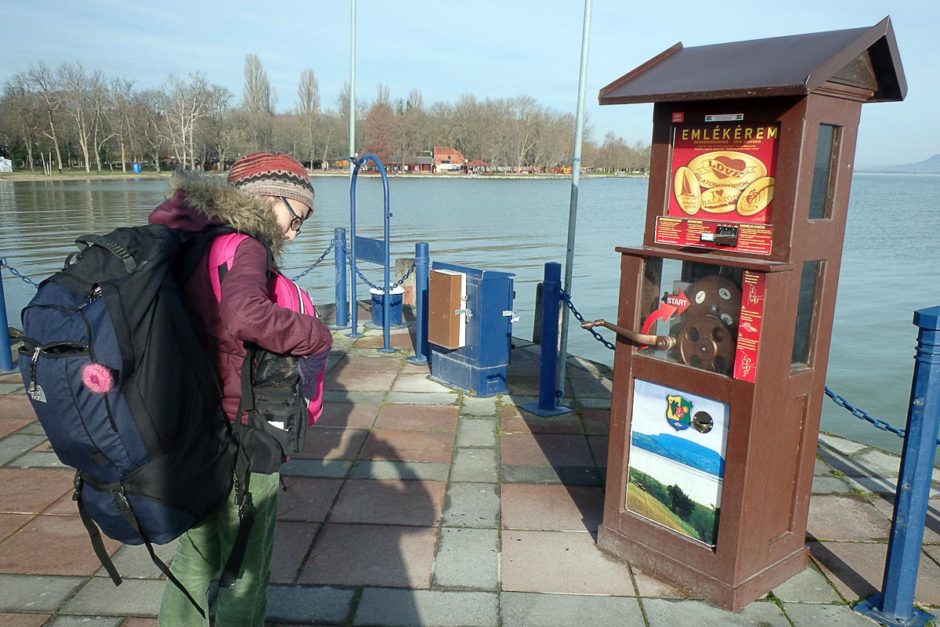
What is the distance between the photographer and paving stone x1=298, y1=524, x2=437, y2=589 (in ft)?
11.1

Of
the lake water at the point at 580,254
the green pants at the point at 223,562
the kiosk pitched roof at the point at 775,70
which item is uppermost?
the kiosk pitched roof at the point at 775,70

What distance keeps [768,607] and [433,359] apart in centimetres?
399

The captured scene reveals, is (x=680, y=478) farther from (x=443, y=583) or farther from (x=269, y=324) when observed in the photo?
(x=269, y=324)

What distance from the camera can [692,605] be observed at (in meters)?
3.19

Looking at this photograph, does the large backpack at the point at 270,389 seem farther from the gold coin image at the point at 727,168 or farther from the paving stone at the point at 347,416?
the paving stone at the point at 347,416

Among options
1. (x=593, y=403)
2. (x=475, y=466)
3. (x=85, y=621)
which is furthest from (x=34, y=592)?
(x=593, y=403)

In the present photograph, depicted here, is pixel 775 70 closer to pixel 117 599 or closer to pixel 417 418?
pixel 117 599

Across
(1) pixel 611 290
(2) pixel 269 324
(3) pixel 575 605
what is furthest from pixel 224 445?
(1) pixel 611 290

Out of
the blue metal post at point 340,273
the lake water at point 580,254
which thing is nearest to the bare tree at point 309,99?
the lake water at point 580,254

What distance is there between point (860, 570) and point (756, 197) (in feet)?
6.67

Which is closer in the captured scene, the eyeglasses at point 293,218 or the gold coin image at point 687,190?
the eyeglasses at point 293,218

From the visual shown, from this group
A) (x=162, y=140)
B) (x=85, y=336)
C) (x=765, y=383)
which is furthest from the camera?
(x=162, y=140)

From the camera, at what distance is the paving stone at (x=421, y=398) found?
238 inches

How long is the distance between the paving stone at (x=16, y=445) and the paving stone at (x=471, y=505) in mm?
3030
